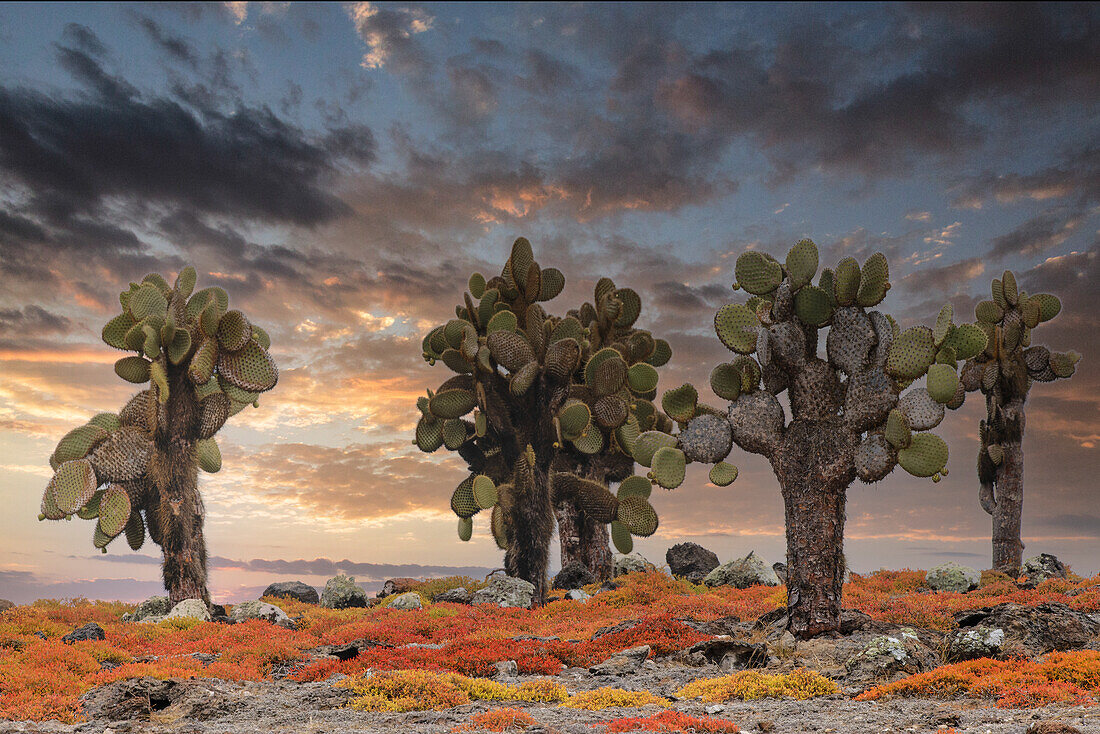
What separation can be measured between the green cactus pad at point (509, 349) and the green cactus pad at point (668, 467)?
340 inches

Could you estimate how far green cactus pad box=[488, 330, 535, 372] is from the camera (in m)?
23.7

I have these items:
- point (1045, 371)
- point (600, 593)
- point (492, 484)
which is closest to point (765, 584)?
point (600, 593)

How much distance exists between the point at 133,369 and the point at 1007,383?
1058 inches

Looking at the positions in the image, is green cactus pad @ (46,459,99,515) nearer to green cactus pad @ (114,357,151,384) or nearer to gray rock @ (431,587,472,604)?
green cactus pad @ (114,357,151,384)

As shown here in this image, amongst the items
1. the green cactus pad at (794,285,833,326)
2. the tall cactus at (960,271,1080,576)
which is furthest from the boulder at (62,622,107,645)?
the tall cactus at (960,271,1080,576)

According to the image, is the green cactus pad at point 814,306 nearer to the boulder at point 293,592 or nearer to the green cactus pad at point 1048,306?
the green cactus pad at point 1048,306

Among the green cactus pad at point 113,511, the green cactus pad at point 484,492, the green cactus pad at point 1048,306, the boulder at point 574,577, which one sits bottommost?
the boulder at point 574,577

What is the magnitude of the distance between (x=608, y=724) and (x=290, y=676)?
23.7ft

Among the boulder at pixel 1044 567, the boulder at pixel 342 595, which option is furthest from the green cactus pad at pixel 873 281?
the boulder at pixel 342 595

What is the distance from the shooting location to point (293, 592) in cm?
2748

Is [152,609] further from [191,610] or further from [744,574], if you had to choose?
[744,574]

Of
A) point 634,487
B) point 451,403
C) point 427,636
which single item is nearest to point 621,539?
point 634,487

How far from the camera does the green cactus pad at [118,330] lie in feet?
73.6

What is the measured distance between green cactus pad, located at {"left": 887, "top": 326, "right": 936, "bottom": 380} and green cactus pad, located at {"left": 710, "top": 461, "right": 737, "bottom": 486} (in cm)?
364
